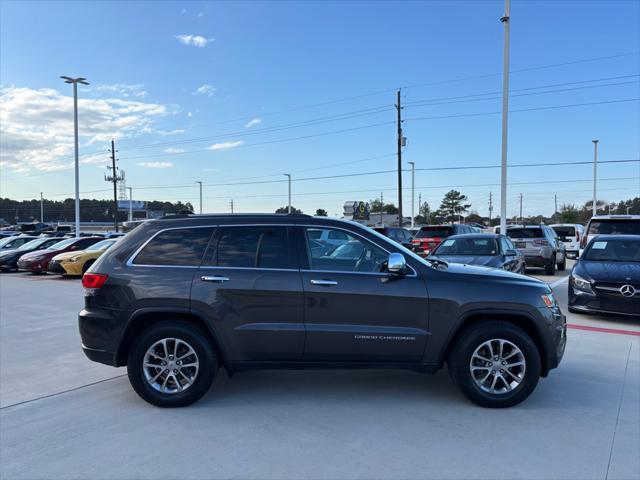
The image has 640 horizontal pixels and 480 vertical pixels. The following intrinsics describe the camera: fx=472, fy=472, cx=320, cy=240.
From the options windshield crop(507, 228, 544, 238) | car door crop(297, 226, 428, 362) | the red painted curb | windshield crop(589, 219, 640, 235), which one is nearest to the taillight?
car door crop(297, 226, 428, 362)

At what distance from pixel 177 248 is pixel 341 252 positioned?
1.58m

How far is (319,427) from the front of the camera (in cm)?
394

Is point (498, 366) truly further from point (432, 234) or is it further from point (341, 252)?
point (432, 234)

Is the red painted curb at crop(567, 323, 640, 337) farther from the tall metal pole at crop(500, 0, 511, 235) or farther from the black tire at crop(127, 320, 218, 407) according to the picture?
the tall metal pole at crop(500, 0, 511, 235)

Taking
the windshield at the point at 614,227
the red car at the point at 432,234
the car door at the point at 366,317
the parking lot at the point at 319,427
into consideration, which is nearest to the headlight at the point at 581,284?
the parking lot at the point at 319,427

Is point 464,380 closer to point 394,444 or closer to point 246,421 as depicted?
point 394,444

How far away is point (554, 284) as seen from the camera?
1326 centimetres

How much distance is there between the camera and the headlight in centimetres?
827

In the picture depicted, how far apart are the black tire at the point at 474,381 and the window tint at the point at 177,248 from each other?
2603 mm

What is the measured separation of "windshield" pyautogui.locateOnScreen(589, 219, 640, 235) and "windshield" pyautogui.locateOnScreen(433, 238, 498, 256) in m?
4.54

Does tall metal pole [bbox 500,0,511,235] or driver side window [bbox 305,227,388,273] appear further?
tall metal pole [bbox 500,0,511,235]

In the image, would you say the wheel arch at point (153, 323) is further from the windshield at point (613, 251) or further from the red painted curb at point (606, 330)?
the windshield at point (613, 251)

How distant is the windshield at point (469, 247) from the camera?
1079 cm

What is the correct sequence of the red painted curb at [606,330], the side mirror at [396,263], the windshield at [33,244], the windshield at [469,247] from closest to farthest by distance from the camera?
1. the side mirror at [396,263]
2. the red painted curb at [606,330]
3. the windshield at [469,247]
4. the windshield at [33,244]
